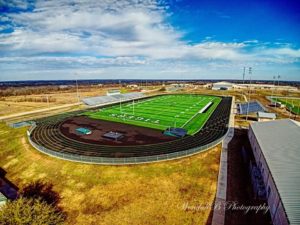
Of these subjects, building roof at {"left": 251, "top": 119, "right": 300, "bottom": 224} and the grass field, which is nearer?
building roof at {"left": 251, "top": 119, "right": 300, "bottom": 224}

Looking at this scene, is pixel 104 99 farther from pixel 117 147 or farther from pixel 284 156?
pixel 284 156

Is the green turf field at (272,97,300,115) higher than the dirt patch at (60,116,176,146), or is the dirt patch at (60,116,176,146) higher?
the green turf field at (272,97,300,115)

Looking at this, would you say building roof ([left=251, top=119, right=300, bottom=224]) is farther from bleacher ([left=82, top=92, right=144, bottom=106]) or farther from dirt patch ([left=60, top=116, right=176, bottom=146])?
bleacher ([left=82, top=92, right=144, bottom=106])

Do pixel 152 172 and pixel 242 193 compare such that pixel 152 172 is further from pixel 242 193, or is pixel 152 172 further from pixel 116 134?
pixel 116 134

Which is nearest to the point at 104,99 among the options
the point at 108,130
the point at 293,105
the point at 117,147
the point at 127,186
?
the point at 108,130

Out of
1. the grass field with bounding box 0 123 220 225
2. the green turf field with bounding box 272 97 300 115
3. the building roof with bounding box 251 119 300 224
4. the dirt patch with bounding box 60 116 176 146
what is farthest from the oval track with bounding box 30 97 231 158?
the green turf field with bounding box 272 97 300 115

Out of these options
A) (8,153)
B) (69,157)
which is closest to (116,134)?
(69,157)

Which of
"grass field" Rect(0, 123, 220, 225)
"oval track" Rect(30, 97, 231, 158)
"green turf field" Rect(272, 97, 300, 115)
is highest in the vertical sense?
"green turf field" Rect(272, 97, 300, 115)

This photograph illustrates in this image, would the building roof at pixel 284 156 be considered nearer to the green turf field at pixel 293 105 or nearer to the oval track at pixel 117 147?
the oval track at pixel 117 147
